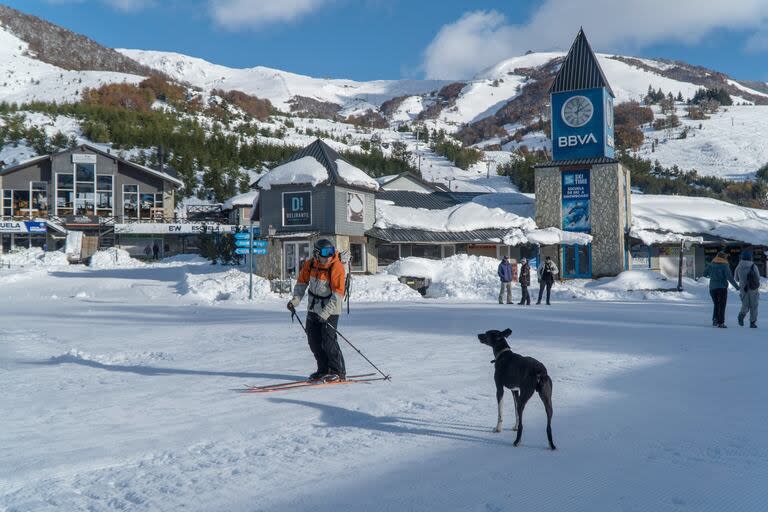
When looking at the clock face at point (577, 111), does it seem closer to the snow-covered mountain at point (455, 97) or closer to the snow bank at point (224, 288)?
the snow bank at point (224, 288)

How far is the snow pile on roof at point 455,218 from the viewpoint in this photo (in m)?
30.4

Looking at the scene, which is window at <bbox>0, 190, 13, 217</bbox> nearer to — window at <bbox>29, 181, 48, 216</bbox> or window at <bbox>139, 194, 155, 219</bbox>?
window at <bbox>29, 181, 48, 216</bbox>

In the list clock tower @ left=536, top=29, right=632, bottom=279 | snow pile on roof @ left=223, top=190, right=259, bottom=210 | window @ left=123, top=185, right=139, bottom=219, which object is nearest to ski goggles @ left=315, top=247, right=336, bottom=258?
clock tower @ left=536, top=29, right=632, bottom=279

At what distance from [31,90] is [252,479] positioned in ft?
358

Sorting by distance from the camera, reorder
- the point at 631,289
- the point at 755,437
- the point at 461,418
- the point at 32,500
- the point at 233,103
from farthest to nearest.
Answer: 1. the point at 233,103
2. the point at 631,289
3. the point at 461,418
4. the point at 755,437
5. the point at 32,500

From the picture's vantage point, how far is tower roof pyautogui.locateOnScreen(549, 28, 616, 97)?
30391 millimetres

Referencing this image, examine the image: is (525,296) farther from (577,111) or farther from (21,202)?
(21,202)

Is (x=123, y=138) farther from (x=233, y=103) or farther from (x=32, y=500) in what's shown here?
(x=32, y=500)

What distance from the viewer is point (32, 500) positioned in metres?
3.83

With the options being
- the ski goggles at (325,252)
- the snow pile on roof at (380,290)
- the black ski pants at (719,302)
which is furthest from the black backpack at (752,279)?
the snow pile on roof at (380,290)

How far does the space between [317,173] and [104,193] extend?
24.8 m

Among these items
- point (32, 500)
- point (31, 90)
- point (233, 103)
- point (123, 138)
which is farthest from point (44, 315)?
point (31, 90)

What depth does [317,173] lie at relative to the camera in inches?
1088

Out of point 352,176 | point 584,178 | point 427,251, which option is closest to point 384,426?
point 352,176
